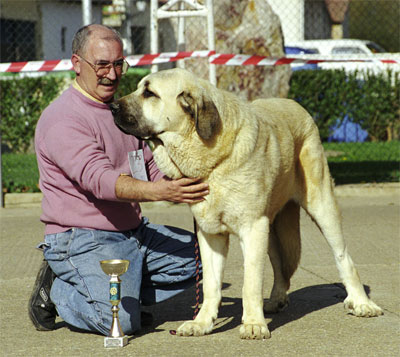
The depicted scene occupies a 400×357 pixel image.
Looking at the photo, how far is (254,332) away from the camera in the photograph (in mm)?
4207

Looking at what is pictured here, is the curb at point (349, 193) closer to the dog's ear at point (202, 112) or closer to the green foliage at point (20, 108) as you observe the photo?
the green foliage at point (20, 108)

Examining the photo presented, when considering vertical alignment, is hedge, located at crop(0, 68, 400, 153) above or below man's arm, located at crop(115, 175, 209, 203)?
below

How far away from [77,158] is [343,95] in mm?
11133

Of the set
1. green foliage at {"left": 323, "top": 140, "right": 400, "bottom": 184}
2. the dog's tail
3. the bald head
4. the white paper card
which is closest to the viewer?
the white paper card

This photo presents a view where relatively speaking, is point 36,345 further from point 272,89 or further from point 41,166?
point 272,89

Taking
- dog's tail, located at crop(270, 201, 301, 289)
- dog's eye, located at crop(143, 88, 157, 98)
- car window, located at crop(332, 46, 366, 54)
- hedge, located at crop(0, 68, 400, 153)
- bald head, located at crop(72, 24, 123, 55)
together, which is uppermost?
bald head, located at crop(72, 24, 123, 55)

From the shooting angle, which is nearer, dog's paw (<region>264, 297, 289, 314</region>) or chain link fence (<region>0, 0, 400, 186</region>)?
dog's paw (<region>264, 297, 289, 314</region>)

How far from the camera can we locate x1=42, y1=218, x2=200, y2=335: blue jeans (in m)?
4.37

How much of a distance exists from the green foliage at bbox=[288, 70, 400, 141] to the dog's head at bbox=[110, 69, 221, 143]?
417 inches

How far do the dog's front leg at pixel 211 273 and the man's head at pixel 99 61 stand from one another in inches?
42.2

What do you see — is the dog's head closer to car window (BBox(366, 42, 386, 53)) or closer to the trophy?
the trophy

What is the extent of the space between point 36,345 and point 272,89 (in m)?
7.94

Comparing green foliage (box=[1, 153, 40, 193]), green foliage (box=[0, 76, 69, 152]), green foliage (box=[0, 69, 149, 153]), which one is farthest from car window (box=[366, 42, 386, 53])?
green foliage (box=[1, 153, 40, 193])

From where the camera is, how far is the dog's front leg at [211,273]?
14.6ft
